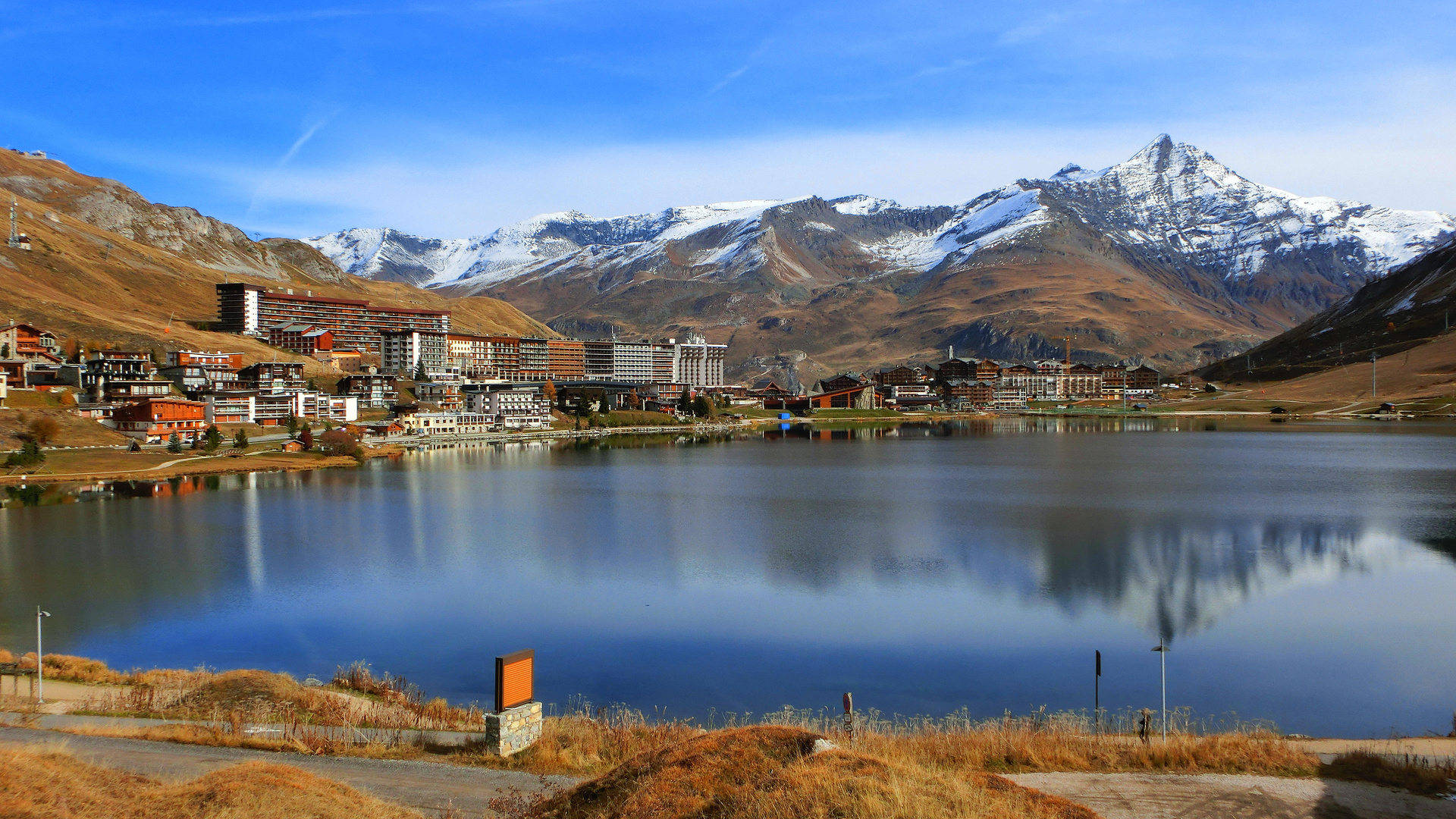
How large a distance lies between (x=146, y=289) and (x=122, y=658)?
81.6 m

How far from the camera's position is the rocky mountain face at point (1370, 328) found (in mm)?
91188

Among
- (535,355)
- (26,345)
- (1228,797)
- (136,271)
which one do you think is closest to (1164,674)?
(1228,797)

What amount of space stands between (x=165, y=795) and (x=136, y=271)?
308 ft

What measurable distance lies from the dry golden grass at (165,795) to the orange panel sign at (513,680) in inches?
67.0

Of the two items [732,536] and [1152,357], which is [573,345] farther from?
[1152,357]

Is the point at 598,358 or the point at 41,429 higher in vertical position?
the point at 598,358

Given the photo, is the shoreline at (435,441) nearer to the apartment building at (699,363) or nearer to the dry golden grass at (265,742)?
the apartment building at (699,363)

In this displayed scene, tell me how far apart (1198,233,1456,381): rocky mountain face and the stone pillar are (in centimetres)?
9286

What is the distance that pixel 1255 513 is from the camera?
27156 mm

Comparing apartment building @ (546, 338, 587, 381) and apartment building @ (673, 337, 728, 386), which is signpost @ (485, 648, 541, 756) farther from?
apartment building @ (673, 337, 728, 386)

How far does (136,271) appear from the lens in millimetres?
85438

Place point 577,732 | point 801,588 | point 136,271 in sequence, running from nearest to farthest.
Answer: point 577,732 < point 801,588 < point 136,271

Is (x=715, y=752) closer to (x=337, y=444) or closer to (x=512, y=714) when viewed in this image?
(x=512, y=714)

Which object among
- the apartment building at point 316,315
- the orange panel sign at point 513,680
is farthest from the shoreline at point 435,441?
the orange panel sign at point 513,680
